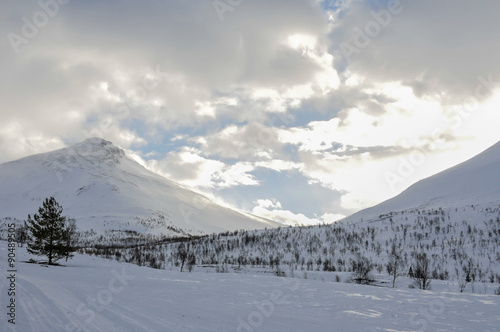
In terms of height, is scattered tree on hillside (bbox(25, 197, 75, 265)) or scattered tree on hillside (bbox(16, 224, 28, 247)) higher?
scattered tree on hillside (bbox(25, 197, 75, 265))

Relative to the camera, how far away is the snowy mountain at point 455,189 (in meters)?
54.6

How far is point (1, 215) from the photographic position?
194000 mm

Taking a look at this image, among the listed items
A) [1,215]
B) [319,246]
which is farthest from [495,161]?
[1,215]

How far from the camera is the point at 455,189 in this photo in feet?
209

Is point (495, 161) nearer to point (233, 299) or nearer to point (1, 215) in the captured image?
point (233, 299)

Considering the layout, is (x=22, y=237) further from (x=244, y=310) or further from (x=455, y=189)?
(x=455, y=189)

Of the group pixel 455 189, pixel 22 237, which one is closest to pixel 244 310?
pixel 22 237

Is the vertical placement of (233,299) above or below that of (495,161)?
below

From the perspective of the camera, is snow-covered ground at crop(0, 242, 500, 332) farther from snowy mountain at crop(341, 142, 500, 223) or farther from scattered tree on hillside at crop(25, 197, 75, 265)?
snowy mountain at crop(341, 142, 500, 223)

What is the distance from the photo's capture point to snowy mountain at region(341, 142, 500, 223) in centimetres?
5462

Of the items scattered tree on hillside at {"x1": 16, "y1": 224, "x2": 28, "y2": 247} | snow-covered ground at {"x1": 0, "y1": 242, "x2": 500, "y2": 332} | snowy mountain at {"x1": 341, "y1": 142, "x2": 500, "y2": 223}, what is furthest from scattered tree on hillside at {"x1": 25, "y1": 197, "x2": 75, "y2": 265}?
snowy mountain at {"x1": 341, "y1": 142, "x2": 500, "y2": 223}

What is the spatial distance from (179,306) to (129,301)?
1756mm

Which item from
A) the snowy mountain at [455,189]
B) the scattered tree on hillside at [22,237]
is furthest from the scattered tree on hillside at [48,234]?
the snowy mountain at [455,189]

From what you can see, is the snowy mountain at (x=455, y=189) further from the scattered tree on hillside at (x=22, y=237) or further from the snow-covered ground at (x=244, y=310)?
the scattered tree on hillside at (x=22, y=237)
